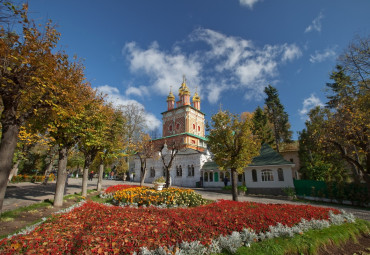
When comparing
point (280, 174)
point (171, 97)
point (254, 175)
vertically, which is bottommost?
point (254, 175)

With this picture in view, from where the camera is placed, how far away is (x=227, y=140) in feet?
47.9

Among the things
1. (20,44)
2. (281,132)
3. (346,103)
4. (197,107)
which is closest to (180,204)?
(20,44)

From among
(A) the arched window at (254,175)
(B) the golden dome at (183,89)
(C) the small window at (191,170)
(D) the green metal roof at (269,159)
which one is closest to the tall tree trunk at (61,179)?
(D) the green metal roof at (269,159)

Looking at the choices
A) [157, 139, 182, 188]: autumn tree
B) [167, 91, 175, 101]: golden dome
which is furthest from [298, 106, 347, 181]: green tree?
[167, 91, 175, 101]: golden dome

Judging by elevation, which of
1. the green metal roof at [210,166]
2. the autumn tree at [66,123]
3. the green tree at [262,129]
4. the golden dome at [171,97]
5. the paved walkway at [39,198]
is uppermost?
the golden dome at [171,97]

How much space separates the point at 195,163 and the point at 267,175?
1177 centimetres

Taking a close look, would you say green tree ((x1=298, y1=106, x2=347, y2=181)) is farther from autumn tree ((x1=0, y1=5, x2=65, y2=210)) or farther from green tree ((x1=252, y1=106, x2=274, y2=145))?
autumn tree ((x1=0, y1=5, x2=65, y2=210))

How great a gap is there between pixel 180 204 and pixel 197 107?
4003cm

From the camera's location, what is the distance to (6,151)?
19.7 ft

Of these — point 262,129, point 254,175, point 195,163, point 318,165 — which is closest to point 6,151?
point 254,175

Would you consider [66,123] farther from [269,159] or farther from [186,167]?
[186,167]

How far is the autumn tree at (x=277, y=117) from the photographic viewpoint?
35094mm

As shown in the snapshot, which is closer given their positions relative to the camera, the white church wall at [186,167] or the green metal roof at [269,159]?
the green metal roof at [269,159]

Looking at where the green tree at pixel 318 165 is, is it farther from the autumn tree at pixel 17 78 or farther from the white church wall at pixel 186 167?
the autumn tree at pixel 17 78
